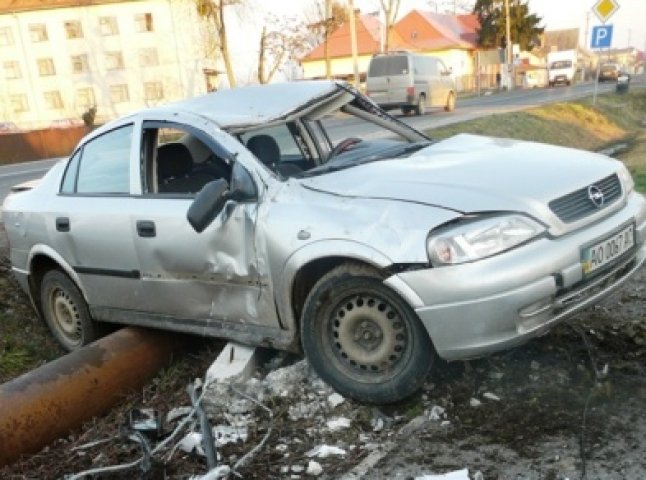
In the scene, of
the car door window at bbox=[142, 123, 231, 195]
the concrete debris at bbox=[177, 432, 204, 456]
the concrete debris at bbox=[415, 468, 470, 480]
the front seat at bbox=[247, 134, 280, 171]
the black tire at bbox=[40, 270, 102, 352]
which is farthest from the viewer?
the black tire at bbox=[40, 270, 102, 352]

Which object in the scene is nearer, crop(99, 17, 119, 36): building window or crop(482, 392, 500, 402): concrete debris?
crop(482, 392, 500, 402): concrete debris

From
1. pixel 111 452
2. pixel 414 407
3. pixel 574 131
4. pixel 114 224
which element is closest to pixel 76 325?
pixel 114 224

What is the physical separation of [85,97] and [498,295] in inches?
2158

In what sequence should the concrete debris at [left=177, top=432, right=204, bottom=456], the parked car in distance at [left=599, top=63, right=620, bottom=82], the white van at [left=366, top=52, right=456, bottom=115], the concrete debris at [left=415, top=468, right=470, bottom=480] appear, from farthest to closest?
1. the parked car in distance at [left=599, top=63, right=620, bottom=82]
2. the white van at [left=366, top=52, right=456, bottom=115]
3. the concrete debris at [left=177, top=432, right=204, bottom=456]
4. the concrete debris at [left=415, top=468, right=470, bottom=480]

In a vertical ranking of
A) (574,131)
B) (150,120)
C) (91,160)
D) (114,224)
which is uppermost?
(150,120)

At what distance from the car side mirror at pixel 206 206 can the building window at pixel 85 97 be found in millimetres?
53162

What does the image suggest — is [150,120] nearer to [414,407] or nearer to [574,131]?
[414,407]

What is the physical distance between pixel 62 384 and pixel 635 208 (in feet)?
10.8

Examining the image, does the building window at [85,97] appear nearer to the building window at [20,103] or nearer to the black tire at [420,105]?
the building window at [20,103]

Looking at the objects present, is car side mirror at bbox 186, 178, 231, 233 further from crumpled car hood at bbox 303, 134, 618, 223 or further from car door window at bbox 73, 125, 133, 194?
car door window at bbox 73, 125, 133, 194

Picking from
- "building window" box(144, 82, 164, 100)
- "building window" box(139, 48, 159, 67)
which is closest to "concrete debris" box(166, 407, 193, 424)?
"building window" box(139, 48, 159, 67)

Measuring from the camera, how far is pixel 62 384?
3.66 metres

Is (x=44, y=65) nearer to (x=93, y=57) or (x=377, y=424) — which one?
(x=93, y=57)

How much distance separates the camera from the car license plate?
3043mm
